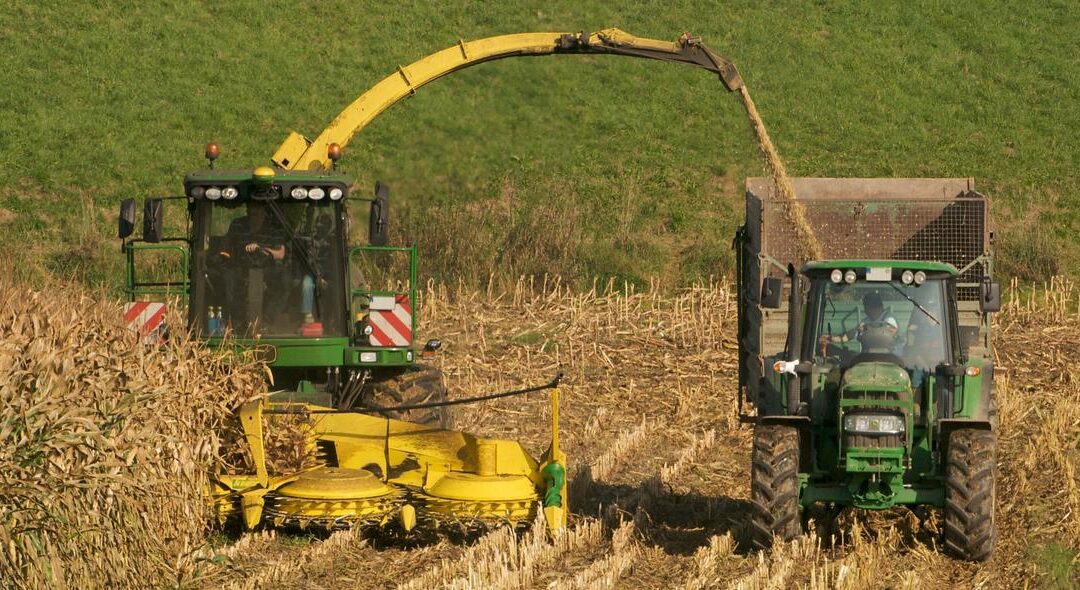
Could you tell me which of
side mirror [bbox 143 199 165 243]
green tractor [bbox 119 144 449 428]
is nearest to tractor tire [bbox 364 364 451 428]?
green tractor [bbox 119 144 449 428]

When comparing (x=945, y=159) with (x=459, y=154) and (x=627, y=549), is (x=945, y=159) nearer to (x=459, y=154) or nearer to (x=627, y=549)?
(x=459, y=154)

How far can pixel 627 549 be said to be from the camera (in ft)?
33.0

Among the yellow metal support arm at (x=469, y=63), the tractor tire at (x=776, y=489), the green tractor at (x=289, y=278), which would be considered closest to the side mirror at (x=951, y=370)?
the tractor tire at (x=776, y=489)

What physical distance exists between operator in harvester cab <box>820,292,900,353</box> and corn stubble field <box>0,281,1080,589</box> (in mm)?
1198

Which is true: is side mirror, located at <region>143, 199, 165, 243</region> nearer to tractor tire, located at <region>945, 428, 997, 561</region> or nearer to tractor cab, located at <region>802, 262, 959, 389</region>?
tractor cab, located at <region>802, 262, 959, 389</region>

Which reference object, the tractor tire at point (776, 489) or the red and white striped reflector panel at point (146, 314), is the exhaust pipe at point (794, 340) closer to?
the tractor tire at point (776, 489)

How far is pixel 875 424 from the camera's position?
381 inches

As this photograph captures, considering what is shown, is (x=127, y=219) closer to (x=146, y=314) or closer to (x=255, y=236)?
(x=146, y=314)

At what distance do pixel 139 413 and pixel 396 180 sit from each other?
44.2 ft

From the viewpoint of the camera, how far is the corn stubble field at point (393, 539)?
8031 millimetres

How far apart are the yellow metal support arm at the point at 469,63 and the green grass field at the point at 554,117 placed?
6707mm

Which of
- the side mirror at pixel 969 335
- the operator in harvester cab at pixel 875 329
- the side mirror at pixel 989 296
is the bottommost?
the side mirror at pixel 969 335

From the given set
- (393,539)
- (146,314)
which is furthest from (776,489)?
(146,314)

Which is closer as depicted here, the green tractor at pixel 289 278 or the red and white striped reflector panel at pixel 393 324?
the green tractor at pixel 289 278
